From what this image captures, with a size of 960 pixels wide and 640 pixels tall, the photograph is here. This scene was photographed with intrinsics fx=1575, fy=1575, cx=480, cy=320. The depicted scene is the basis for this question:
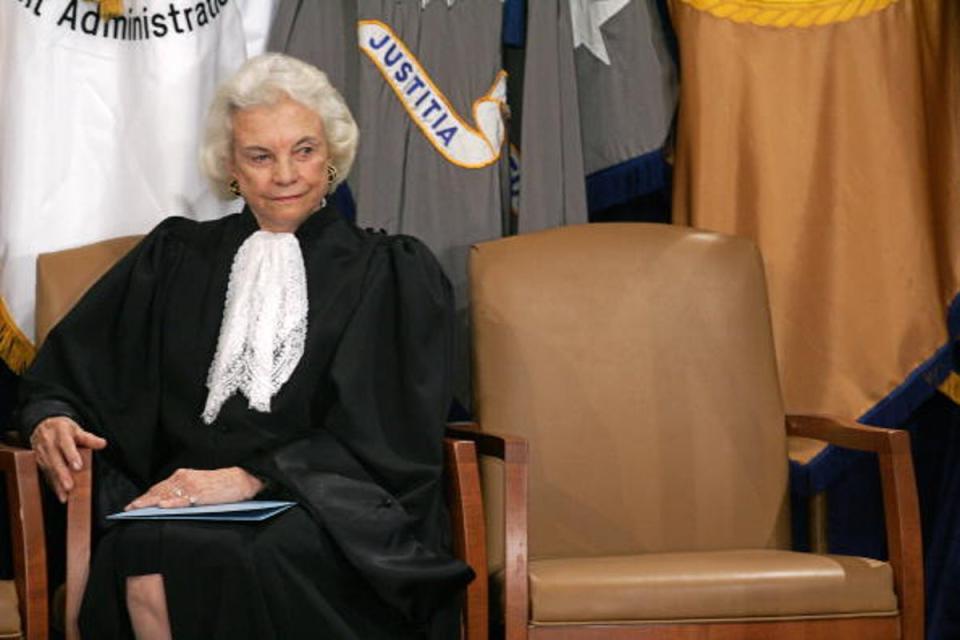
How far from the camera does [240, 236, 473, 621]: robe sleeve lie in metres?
2.79

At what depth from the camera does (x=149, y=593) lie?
2.68 meters

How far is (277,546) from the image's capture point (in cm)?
270

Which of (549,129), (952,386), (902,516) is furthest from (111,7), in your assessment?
(952,386)

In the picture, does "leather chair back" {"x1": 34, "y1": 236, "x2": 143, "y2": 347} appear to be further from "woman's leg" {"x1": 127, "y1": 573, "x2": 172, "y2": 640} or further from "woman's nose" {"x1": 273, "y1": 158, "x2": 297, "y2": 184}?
"woman's leg" {"x1": 127, "y1": 573, "x2": 172, "y2": 640}

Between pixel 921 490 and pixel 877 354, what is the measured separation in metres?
0.53

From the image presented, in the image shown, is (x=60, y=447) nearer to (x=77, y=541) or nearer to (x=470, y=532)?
(x=77, y=541)

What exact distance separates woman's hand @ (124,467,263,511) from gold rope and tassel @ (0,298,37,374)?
29.0 inches

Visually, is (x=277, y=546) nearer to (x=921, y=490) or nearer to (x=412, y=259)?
(x=412, y=259)

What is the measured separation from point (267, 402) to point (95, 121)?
976 millimetres

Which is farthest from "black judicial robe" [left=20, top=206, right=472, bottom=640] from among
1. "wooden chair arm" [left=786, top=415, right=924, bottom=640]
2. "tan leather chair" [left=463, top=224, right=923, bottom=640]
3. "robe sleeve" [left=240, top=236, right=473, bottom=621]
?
"wooden chair arm" [left=786, top=415, right=924, bottom=640]

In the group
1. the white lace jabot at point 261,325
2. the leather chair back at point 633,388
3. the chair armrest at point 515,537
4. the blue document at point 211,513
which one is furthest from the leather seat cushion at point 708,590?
the white lace jabot at point 261,325

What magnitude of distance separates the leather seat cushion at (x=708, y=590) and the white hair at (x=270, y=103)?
0.99 meters

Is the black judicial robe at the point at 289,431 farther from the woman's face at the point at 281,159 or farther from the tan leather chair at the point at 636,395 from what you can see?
the tan leather chair at the point at 636,395

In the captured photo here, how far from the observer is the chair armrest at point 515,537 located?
2814 mm
